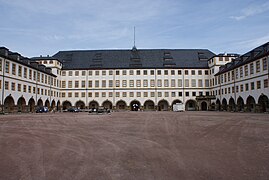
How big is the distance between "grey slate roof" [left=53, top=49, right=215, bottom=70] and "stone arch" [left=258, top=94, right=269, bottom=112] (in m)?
24.7

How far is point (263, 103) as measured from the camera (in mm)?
40031

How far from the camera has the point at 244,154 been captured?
7215mm

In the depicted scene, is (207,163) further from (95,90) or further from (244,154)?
(95,90)

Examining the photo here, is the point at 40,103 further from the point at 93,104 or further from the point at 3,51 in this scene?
the point at 3,51

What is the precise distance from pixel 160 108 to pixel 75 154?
57399mm

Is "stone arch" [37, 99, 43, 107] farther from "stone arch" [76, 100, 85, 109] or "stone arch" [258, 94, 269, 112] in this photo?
"stone arch" [258, 94, 269, 112]

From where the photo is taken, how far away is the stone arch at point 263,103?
38.9 m

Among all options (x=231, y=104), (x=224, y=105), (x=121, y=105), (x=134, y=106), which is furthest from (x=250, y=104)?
(x=121, y=105)

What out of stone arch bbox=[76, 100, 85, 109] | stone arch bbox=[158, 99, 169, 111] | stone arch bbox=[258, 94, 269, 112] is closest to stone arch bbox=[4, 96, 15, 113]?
stone arch bbox=[76, 100, 85, 109]

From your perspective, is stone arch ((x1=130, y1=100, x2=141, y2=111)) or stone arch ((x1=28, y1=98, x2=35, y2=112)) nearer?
stone arch ((x1=28, y1=98, x2=35, y2=112))

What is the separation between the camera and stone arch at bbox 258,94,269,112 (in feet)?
128

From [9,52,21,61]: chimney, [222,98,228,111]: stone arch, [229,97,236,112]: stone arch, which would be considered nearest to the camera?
[9,52,21,61]: chimney

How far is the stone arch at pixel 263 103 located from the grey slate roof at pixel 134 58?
24.7 m

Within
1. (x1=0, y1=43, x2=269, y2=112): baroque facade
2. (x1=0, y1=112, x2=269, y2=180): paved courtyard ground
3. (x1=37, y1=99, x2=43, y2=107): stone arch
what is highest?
(x1=0, y1=43, x2=269, y2=112): baroque facade
